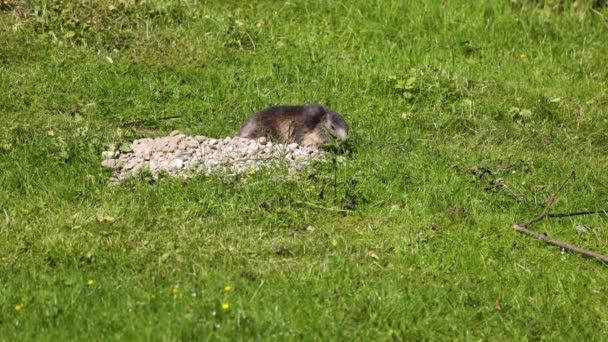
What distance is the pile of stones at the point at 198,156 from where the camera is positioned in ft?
24.9

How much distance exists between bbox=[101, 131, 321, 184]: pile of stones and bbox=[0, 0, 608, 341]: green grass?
0.66 ft

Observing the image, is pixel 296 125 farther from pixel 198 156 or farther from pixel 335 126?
pixel 198 156

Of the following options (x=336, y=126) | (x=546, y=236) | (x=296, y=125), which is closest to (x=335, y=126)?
(x=336, y=126)

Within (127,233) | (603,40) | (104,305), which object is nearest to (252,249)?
(127,233)

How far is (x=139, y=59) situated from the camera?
10172mm

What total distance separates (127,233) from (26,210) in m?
0.80

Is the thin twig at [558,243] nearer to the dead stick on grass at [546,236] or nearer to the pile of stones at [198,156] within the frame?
the dead stick on grass at [546,236]

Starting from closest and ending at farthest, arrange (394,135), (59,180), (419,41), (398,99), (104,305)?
(104,305) < (59,180) < (394,135) < (398,99) < (419,41)

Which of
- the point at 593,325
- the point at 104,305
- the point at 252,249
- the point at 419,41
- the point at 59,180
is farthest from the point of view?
the point at 419,41

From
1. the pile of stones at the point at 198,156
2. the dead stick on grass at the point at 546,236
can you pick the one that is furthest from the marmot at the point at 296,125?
the dead stick on grass at the point at 546,236

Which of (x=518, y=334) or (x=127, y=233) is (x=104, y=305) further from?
(x=518, y=334)

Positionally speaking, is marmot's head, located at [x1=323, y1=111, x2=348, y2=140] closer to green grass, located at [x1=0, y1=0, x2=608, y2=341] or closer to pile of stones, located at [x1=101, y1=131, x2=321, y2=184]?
green grass, located at [x1=0, y1=0, x2=608, y2=341]

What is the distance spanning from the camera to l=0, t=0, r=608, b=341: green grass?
225 inches

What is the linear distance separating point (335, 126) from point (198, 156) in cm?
128
